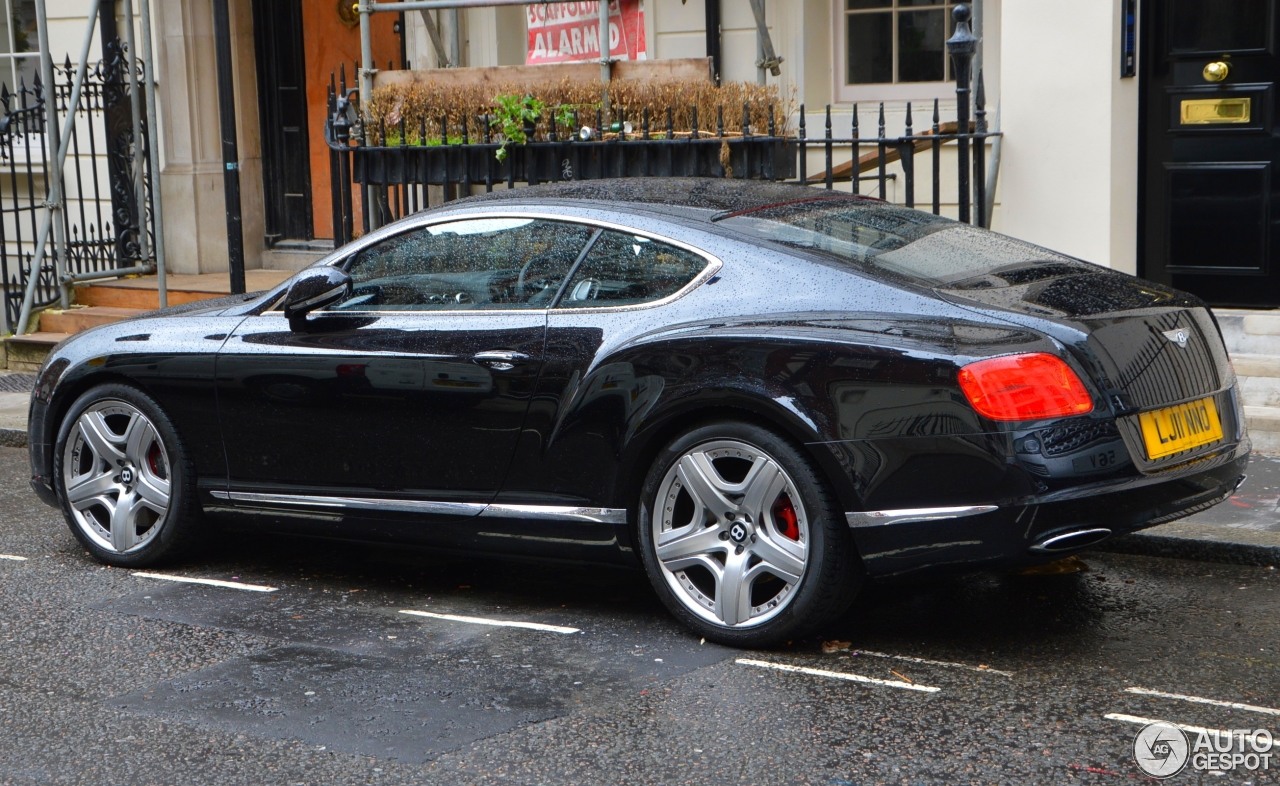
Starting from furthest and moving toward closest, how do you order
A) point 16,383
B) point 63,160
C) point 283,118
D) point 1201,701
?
point 283,118, point 63,160, point 16,383, point 1201,701

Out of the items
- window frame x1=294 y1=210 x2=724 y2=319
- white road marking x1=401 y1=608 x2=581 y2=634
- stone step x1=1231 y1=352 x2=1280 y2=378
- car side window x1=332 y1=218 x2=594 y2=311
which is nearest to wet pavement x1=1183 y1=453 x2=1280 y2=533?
stone step x1=1231 y1=352 x2=1280 y2=378

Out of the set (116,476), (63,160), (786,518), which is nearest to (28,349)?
(63,160)

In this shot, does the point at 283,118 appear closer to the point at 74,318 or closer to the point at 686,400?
the point at 74,318

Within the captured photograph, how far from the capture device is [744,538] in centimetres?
463

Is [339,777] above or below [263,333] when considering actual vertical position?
below

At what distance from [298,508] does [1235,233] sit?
584 centimetres

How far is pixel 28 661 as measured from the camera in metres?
4.77

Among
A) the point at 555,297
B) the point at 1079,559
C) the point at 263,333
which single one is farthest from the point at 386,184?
the point at 1079,559

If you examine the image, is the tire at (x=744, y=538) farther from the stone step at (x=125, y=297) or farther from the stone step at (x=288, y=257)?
the stone step at (x=288, y=257)

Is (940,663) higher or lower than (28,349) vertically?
lower

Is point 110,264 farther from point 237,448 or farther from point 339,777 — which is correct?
point 339,777

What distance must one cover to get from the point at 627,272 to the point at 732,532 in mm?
947

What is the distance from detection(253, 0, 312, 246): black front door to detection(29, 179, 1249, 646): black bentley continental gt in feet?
23.8
